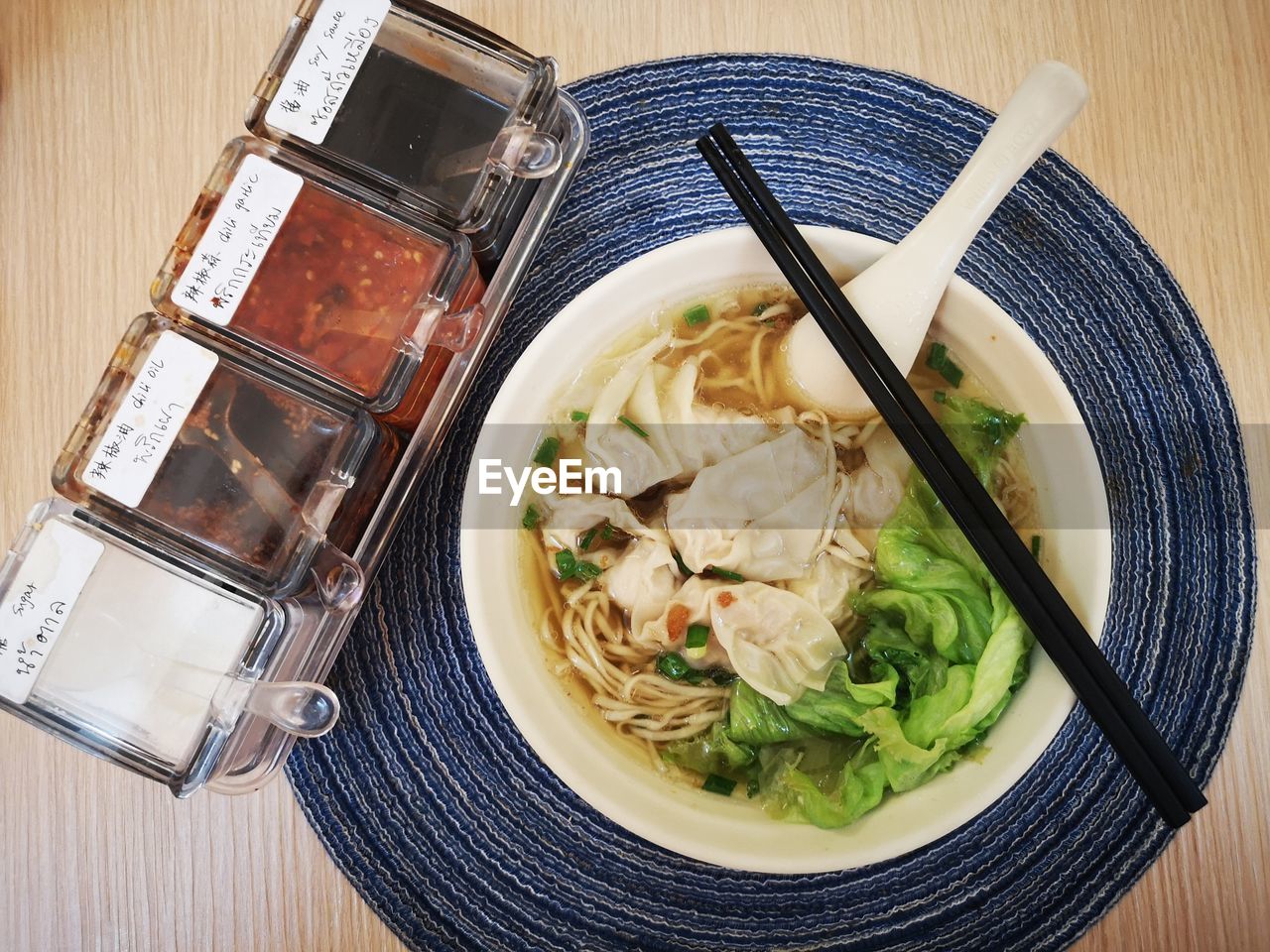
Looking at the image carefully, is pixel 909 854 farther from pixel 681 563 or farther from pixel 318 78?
pixel 318 78

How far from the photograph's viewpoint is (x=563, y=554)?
58.3 inches

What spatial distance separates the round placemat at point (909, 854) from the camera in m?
1.43

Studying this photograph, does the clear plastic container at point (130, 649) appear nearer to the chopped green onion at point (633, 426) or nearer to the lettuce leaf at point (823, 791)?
the chopped green onion at point (633, 426)

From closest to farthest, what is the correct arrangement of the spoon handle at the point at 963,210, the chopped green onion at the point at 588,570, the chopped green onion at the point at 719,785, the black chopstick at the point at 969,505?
the black chopstick at the point at 969,505 → the spoon handle at the point at 963,210 → the chopped green onion at the point at 719,785 → the chopped green onion at the point at 588,570

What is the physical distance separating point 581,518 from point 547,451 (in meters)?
0.12

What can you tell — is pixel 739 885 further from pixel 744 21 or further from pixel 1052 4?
pixel 1052 4

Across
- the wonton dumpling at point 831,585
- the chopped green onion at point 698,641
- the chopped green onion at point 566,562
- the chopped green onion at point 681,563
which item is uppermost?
the wonton dumpling at point 831,585

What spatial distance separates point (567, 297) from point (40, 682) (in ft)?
3.21

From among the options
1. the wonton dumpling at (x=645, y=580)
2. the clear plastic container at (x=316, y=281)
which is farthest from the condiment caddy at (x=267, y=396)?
the wonton dumpling at (x=645, y=580)

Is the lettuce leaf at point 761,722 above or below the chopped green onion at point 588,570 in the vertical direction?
below

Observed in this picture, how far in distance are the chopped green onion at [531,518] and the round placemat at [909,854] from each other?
0.12m

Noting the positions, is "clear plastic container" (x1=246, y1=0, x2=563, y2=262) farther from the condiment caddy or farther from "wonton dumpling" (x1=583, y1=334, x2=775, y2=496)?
"wonton dumpling" (x1=583, y1=334, x2=775, y2=496)

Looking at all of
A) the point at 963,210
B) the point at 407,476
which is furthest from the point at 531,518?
the point at 963,210

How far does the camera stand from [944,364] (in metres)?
1.42
